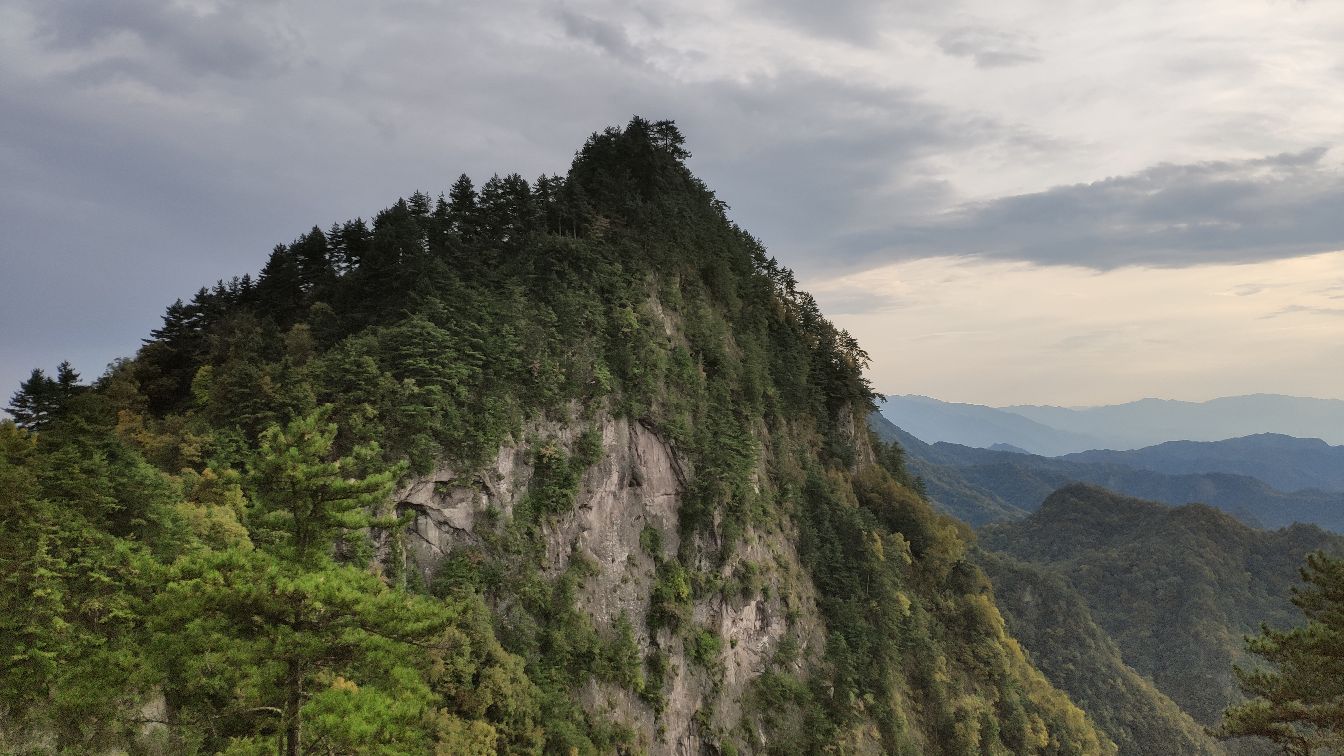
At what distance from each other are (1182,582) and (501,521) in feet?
481

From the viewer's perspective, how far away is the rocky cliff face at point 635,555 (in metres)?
24.7

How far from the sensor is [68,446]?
15.7 m

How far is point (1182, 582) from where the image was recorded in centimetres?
12619

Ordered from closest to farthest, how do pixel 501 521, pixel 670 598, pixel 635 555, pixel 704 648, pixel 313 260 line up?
pixel 501 521 < pixel 670 598 < pixel 635 555 < pixel 704 648 < pixel 313 260

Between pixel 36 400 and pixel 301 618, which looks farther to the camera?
pixel 36 400

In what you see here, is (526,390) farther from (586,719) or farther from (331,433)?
(331,433)

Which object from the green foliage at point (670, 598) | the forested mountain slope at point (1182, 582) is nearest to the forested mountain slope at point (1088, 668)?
the forested mountain slope at point (1182, 582)

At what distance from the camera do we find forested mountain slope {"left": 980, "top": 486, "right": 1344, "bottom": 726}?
4309 inches

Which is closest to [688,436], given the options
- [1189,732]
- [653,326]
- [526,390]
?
[653,326]

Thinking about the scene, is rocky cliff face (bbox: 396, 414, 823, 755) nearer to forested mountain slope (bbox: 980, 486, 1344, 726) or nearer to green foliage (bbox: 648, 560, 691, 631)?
green foliage (bbox: 648, 560, 691, 631)

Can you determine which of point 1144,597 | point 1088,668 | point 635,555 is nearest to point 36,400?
point 635,555

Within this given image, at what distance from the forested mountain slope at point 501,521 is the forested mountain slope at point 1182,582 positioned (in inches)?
2420

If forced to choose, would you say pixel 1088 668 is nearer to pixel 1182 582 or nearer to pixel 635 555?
pixel 1182 582

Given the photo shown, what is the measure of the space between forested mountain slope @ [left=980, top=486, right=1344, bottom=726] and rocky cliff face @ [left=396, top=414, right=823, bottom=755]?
236ft
